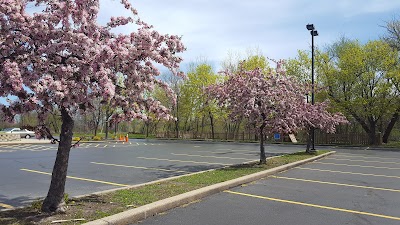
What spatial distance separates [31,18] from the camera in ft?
18.0

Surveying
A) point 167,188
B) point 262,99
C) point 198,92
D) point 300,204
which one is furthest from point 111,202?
point 198,92

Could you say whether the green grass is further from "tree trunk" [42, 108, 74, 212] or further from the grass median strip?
"tree trunk" [42, 108, 74, 212]

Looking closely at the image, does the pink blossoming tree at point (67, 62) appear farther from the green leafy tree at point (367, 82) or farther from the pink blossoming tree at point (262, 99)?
the green leafy tree at point (367, 82)

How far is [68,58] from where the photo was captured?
5.59 metres

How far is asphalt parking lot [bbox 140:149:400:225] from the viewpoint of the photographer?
6.16 m

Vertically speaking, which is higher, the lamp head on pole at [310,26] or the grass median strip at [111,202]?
the lamp head on pole at [310,26]

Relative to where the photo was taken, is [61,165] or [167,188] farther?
[167,188]

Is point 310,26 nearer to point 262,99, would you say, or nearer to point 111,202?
point 262,99

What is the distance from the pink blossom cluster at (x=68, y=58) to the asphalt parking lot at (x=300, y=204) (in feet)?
8.09

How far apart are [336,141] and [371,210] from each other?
31.6m

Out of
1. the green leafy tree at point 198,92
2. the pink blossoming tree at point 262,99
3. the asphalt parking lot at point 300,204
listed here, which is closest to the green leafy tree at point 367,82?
the green leafy tree at point 198,92

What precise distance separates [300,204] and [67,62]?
17.6ft

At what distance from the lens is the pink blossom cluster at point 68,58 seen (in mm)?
5102

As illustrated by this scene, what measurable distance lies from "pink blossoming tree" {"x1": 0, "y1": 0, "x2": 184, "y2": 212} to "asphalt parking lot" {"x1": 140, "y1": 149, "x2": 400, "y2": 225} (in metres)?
2.25
